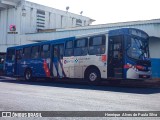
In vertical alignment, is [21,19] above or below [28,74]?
above

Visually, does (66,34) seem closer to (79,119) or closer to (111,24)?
(111,24)

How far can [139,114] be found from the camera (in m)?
7.20

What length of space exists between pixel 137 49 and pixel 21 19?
2324 centimetres

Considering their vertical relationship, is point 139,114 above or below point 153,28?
below

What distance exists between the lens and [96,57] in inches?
653

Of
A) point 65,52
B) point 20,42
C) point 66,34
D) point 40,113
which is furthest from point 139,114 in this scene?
point 20,42

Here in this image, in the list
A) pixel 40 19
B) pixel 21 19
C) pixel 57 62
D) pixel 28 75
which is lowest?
pixel 28 75

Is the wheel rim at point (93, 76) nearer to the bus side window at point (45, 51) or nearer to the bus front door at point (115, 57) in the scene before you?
the bus front door at point (115, 57)

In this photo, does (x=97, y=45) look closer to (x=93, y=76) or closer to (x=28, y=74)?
(x=93, y=76)

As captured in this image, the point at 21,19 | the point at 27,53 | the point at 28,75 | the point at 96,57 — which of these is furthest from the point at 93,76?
the point at 21,19

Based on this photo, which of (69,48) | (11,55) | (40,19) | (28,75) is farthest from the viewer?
(40,19)

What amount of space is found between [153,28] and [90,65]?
25.9 ft

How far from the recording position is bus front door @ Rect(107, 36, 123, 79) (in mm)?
15197

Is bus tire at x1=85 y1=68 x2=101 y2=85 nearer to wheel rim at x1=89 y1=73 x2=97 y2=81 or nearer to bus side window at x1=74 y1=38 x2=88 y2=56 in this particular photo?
wheel rim at x1=89 y1=73 x2=97 y2=81
